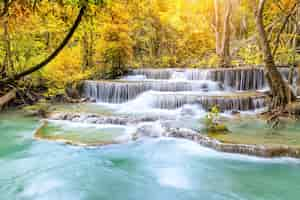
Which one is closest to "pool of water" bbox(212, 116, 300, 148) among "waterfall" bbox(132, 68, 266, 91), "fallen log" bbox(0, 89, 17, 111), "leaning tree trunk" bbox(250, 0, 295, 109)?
"leaning tree trunk" bbox(250, 0, 295, 109)

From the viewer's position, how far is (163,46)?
18.2 m

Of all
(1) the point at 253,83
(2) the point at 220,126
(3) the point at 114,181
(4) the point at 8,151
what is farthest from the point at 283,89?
(4) the point at 8,151

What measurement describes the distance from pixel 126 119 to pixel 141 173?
266 centimetres

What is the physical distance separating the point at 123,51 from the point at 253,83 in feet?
19.8

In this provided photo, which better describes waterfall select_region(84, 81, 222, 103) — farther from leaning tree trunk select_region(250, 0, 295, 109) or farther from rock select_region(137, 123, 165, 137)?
rock select_region(137, 123, 165, 137)

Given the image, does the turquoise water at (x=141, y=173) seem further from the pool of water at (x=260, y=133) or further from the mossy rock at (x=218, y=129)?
the mossy rock at (x=218, y=129)

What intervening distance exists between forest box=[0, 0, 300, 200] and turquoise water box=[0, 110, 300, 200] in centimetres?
2

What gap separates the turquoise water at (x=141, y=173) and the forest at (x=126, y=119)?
18mm

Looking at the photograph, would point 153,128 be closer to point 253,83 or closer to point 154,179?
point 154,179

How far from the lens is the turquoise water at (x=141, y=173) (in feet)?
14.7

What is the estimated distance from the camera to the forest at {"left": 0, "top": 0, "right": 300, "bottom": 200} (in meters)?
4.44

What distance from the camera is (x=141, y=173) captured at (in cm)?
524

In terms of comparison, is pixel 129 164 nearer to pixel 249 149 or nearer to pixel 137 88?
Answer: pixel 249 149

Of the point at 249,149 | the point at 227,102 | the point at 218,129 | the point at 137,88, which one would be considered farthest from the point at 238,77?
the point at 249,149
